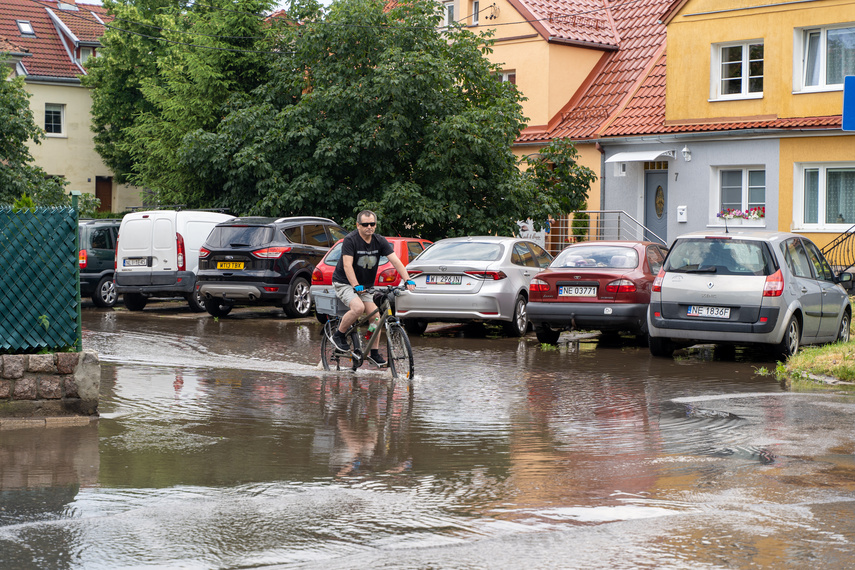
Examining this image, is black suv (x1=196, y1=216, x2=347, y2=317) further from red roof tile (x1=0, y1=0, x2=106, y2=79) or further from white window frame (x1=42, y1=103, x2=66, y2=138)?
red roof tile (x1=0, y1=0, x2=106, y2=79)

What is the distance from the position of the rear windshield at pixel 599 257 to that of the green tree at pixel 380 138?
8.23 metres

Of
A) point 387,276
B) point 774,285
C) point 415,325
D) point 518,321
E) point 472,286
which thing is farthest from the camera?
point 415,325

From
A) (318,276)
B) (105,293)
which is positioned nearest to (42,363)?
(318,276)

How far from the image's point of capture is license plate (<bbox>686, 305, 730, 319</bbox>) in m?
13.7

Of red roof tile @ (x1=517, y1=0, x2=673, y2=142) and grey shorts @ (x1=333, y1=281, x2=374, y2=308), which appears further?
red roof tile @ (x1=517, y1=0, x2=673, y2=142)

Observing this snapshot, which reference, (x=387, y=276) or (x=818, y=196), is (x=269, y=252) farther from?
(x=818, y=196)

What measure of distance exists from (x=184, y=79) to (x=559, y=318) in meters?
21.1

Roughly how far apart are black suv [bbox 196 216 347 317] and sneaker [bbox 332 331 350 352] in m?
8.22

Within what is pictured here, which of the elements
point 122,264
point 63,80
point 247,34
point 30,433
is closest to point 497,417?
point 30,433

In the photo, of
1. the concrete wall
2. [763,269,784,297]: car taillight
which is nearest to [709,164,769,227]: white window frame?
[763,269,784,297]: car taillight

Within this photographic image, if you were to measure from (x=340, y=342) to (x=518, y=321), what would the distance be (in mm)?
5271

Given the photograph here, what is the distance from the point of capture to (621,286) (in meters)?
15.5

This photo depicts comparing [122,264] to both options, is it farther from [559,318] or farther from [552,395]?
[552,395]

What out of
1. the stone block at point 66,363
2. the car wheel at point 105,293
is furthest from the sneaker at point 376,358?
the car wheel at point 105,293
